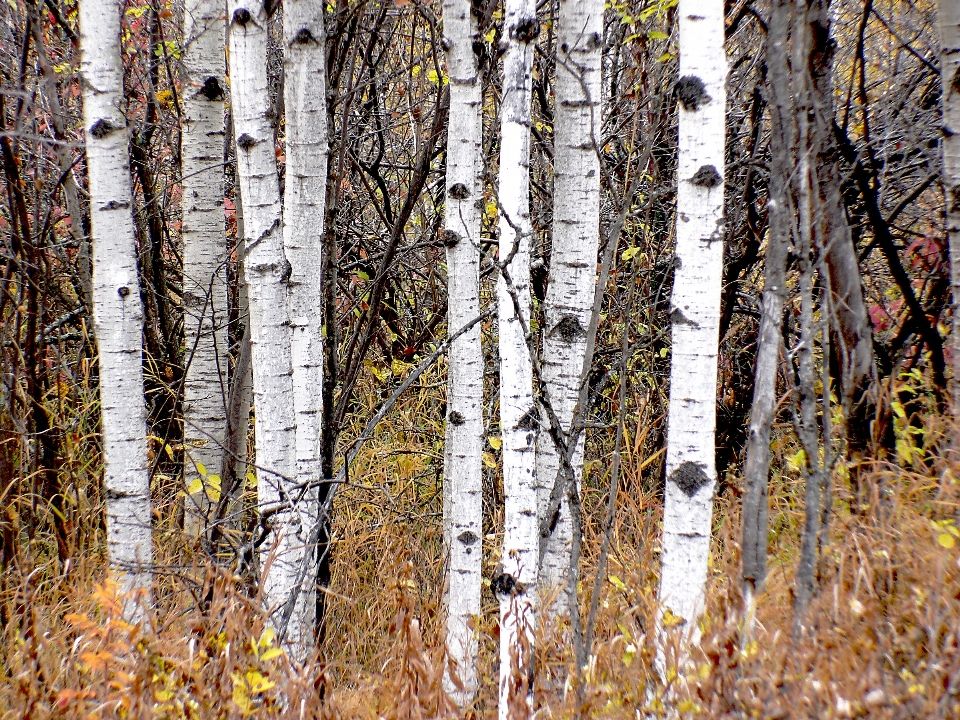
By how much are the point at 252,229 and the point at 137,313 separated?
0.69 m

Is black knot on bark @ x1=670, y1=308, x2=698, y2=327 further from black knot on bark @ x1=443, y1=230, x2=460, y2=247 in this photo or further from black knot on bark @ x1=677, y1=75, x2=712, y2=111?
black knot on bark @ x1=443, y1=230, x2=460, y2=247

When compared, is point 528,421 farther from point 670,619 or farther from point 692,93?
point 692,93

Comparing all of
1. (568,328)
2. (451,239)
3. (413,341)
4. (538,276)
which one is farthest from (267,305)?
(413,341)

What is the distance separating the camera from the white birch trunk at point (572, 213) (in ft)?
8.97

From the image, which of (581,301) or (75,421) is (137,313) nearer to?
(75,421)

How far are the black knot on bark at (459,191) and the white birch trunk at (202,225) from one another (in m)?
1.56

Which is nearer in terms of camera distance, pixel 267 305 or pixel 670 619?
pixel 670 619

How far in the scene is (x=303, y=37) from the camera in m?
2.57

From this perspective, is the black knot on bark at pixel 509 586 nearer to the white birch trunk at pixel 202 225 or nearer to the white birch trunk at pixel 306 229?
the white birch trunk at pixel 306 229

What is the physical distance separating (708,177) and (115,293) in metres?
2.14

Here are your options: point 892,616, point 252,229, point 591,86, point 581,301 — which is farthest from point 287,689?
point 591,86

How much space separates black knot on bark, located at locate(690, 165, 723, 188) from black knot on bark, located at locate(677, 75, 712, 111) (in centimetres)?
17

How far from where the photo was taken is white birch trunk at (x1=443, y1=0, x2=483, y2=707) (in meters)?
2.59

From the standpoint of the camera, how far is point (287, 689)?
2.07 metres
